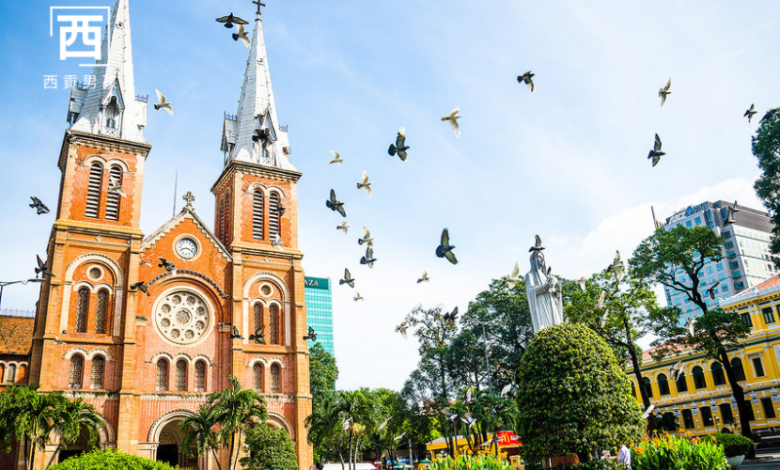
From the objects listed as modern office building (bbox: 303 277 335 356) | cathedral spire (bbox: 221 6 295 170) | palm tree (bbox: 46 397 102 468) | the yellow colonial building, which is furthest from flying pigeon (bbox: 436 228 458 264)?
modern office building (bbox: 303 277 335 356)

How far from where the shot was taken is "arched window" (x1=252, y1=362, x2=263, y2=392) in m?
33.2

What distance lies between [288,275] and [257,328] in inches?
154

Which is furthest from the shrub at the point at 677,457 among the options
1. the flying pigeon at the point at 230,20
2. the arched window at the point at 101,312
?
the arched window at the point at 101,312

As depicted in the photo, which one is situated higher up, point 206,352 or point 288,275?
point 288,275

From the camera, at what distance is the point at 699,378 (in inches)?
1756

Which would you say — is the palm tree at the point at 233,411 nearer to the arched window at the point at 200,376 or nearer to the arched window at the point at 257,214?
the arched window at the point at 200,376

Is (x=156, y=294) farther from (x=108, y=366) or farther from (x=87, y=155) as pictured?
(x=87, y=155)

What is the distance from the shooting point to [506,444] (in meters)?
27.5

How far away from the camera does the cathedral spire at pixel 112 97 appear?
34.3 meters

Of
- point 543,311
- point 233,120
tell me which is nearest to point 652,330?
point 543,311

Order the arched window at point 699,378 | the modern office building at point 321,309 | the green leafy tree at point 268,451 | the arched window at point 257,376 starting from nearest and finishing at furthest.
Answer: the green leafy tree at point 268,451, the arched window at point 257,376, the arched window at point 699,378, the modern office building at point 321,309

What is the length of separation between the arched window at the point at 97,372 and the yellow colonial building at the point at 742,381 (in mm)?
33586

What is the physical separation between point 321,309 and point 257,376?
9068cm

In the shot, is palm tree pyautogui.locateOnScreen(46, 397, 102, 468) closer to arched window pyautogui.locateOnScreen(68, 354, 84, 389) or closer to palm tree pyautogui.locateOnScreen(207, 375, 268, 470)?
arched window pyautogui.locateOnScreen(68, 354, 84, 389)
